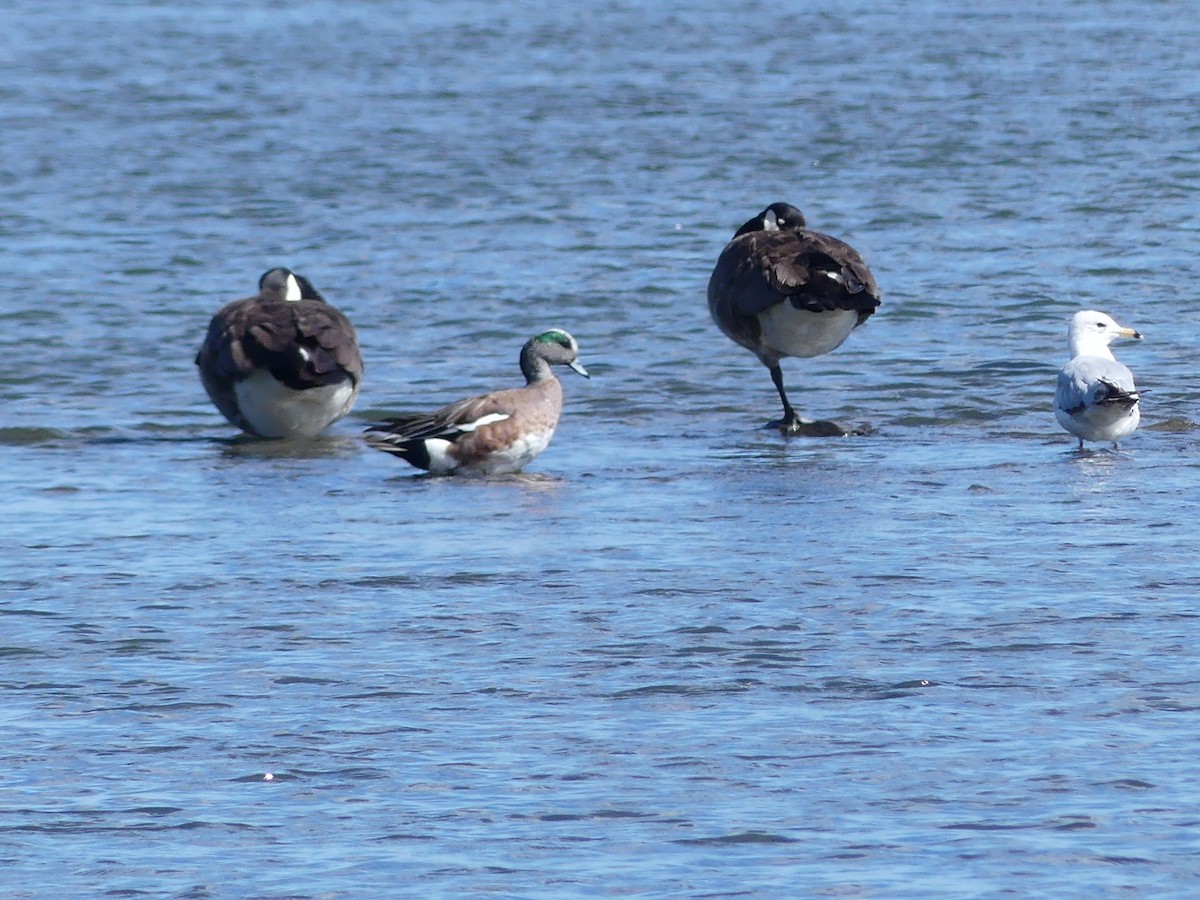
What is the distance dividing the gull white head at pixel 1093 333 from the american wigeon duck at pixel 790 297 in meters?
1.12

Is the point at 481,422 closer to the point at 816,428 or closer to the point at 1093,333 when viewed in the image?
the point at 816,428

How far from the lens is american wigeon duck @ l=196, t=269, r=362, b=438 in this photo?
12.9 metres

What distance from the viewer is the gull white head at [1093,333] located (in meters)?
13.2

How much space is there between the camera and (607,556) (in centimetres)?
968

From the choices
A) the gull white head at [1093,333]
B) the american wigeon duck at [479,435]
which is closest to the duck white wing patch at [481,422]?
the american wigeon duck at [479,435]

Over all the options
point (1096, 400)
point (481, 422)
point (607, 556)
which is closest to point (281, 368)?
point (481, 422)

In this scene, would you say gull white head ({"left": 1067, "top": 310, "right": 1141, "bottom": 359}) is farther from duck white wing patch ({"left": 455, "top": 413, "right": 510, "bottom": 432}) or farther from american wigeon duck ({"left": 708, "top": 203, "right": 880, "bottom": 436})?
duck white wing patch ({"left": 455, "top": 413, "right": 510, "bottom": 432})

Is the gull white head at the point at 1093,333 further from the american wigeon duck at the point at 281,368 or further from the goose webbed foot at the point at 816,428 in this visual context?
the american wigeon duck at the point at 281,368

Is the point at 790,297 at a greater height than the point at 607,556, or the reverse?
the point at 790,297

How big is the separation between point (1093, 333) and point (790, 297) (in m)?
1.70

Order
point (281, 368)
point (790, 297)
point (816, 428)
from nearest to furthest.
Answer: point (281, 368), point (816, 428), point (790, 297)

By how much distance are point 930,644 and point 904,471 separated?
3.75 meters

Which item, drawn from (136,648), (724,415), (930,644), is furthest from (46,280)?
(930,644)

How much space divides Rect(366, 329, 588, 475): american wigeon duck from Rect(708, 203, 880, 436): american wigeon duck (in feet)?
5.78
